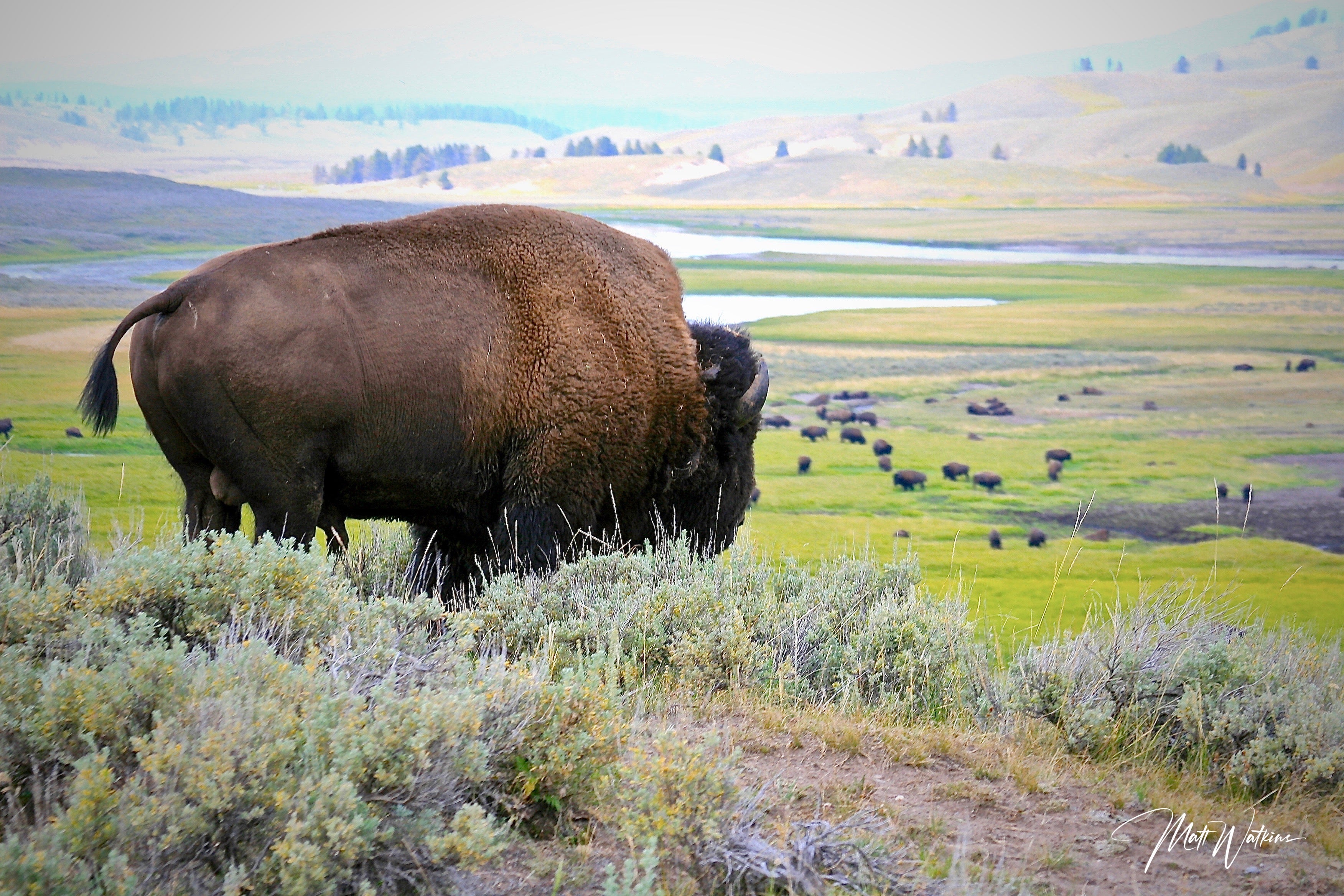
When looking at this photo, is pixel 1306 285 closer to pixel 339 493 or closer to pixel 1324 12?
pixel 1324 12

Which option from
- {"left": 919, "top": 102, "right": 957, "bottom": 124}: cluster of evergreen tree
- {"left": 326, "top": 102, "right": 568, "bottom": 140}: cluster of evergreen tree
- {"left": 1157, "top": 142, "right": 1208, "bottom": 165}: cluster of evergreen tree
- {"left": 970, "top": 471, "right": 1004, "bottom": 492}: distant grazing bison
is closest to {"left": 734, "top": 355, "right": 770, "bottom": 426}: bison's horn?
{"left": 970, "top": 471, "right": 1004, "bottom": 492}: distant grazing bison

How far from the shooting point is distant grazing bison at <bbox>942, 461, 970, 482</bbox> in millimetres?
14539

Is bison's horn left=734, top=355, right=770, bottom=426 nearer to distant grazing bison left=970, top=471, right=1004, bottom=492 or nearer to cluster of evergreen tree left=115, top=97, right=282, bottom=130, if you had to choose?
distant grazing bison left=970, top=471, right=1004, bottom=492

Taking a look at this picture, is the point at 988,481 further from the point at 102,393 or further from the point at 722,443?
the point at 102,393

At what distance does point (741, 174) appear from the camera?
93.2 feet

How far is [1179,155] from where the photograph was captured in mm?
27781

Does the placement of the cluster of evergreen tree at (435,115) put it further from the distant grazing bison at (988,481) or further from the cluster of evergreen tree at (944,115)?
the distant grazing bison at (988,481)

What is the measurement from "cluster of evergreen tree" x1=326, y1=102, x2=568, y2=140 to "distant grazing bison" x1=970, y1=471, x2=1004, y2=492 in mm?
16652

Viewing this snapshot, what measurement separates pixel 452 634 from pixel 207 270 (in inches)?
79.3

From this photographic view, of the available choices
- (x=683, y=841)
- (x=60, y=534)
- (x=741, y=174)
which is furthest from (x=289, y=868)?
(x=741, y=174)

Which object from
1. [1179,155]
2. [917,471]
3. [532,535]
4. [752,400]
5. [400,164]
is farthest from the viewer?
[1179,155]

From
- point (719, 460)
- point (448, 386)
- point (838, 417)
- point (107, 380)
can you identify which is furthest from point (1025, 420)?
point (107, 380)

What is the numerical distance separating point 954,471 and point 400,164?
14.6 meters

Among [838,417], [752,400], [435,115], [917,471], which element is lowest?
[917,471]
